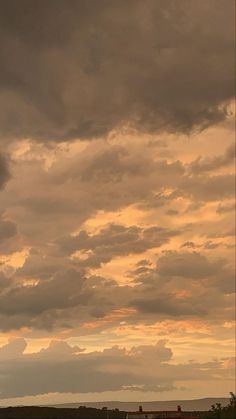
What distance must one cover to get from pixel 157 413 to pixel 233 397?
40116mm

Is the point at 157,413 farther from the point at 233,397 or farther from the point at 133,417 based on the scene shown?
the point at 233,397

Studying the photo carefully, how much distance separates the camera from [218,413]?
13050 cm

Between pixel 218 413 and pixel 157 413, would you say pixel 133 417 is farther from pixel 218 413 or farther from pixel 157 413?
pixel 218 413

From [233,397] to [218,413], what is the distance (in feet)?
20.6

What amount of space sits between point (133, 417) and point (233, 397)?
155 feet

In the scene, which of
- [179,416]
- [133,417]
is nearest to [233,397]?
[179,416]

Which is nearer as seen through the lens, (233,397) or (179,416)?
(233,397)

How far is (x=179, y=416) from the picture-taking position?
164 metres

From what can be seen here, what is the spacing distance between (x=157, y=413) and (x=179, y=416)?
720 centimetres

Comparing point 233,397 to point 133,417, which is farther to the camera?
point 133,417

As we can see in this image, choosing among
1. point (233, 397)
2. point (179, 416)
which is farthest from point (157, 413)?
point (233, 397)

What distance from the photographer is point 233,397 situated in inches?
5305

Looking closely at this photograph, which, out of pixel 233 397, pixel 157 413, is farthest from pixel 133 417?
pixel 233 397

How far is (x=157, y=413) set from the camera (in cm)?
16875
